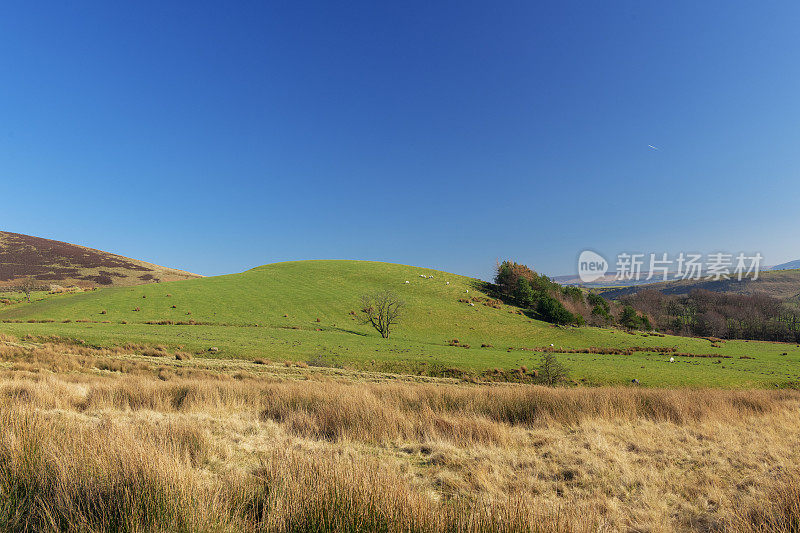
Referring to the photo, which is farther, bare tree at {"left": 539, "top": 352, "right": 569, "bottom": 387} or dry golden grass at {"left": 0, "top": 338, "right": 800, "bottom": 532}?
bare tree at {"left": 539, "top": 352, "right": 569, "bottom": 387}

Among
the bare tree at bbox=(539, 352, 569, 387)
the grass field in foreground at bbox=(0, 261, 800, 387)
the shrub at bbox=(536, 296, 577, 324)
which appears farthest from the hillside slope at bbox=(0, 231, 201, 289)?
the shrub at bbox=(536, 296, 577, 324)

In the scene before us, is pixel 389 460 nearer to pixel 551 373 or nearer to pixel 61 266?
pixel 551 373

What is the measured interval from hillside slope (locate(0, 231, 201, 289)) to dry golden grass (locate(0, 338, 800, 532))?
99.3 m

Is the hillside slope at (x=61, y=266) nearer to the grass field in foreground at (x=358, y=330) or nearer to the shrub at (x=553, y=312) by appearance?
the grass field in foreground at (x=358, y=330)

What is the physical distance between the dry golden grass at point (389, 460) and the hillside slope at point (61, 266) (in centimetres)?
9925

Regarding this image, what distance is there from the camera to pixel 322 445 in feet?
23.5

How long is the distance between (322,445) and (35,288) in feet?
333

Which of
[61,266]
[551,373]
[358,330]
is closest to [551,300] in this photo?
[358,330]

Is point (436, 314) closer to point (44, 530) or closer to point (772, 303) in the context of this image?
point (44, 530)

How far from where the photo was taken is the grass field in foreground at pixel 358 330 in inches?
1241

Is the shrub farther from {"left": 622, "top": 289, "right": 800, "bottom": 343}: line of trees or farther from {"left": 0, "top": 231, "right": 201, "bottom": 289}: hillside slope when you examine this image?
{"left": 0, "top": 231, "right": 201, "bottom": 289}: hillside slope

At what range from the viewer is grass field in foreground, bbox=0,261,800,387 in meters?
31.5

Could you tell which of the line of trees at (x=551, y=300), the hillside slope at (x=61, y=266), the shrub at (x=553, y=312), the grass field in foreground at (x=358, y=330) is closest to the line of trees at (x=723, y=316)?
the line of trees at (x=551, y=300)

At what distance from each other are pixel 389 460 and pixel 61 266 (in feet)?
444
